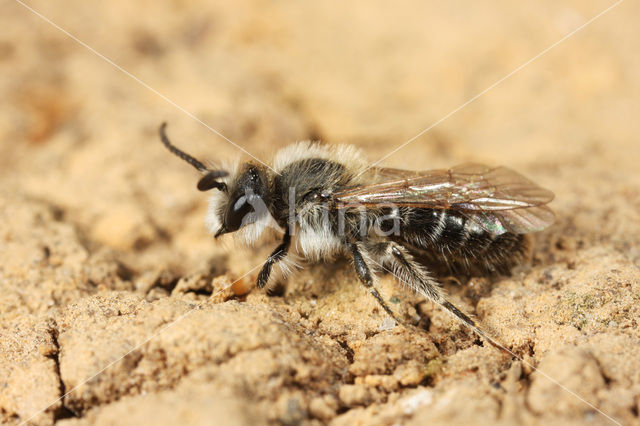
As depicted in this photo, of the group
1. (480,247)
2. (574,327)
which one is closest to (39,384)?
(480,247)

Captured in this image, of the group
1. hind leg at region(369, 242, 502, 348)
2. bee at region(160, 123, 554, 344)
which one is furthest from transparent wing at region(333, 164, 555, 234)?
hind leg at region(369, 242, 502, 348)

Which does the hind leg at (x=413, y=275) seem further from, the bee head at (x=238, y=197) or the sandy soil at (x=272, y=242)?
the bee head at (x=238, y=197)

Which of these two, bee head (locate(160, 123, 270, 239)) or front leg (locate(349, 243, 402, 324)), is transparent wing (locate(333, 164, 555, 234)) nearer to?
front leg (locate(349, 243, 402, 324))

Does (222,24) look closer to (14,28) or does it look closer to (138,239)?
(14,28)

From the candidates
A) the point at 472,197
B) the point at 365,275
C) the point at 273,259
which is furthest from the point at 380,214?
the point at 273,259

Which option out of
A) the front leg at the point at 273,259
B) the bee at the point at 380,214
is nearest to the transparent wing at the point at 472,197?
the bee at the point at 380,214

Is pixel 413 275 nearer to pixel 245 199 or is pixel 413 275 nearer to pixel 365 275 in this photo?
pixel 365 275
